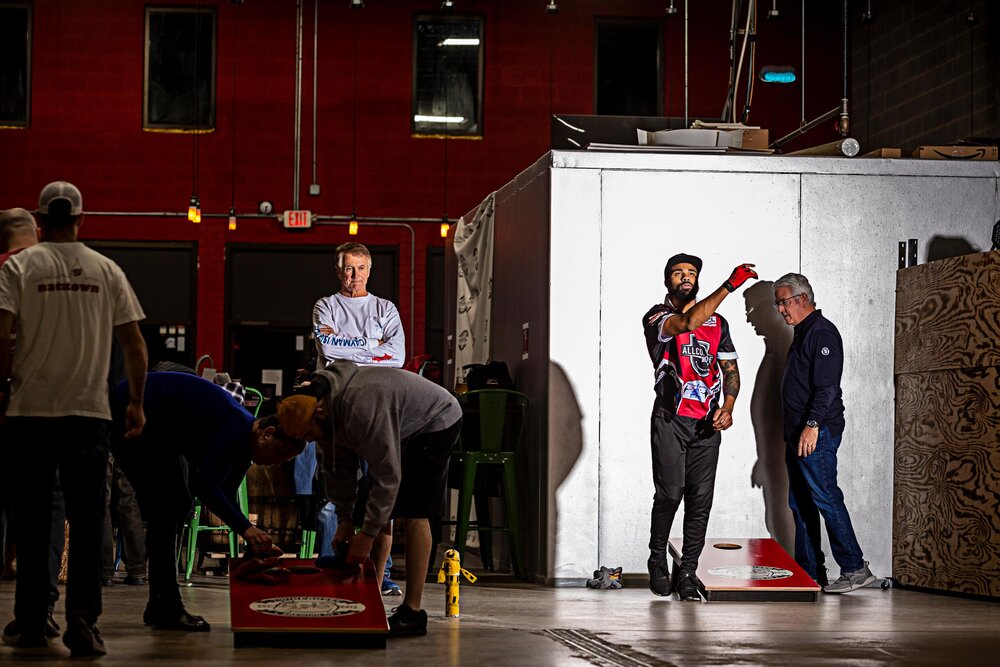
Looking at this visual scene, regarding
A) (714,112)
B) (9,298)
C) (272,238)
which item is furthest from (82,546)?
(714,112)

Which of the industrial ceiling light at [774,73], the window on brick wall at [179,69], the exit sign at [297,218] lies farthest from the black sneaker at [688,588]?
the window on brick wall at [179,69]

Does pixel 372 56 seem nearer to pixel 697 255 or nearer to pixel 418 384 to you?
pixel 697 255

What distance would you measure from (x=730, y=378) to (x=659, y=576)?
3.43ft

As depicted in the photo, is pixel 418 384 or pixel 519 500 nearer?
pixel 418 384

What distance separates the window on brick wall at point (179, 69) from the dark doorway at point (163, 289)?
1.34m

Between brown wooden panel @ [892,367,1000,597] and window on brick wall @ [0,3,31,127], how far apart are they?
10.6m

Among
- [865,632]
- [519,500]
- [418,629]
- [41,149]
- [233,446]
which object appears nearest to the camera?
[233,446]

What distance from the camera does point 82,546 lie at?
445cm

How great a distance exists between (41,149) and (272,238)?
256 cm

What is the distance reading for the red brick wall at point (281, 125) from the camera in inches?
589

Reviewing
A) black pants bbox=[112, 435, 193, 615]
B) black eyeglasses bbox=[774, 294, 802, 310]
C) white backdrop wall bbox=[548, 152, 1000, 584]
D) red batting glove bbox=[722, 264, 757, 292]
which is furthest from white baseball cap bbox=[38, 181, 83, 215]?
black eyeglasses bbox=[774, 294, 802, 310]

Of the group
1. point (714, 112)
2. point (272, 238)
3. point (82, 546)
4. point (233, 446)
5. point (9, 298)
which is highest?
point (714, 112)

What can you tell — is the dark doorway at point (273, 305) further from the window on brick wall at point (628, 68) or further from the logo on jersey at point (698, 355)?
the logo on jersey at point (698, 355)

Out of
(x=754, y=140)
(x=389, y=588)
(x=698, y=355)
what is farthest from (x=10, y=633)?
(x=754, y=140)
